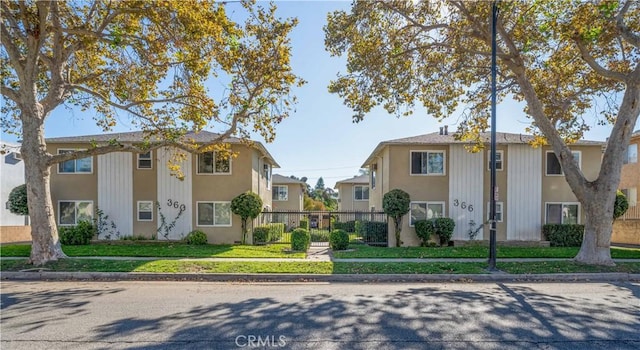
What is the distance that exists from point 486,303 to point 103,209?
17.2 metres

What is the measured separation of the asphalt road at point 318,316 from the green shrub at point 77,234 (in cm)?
781

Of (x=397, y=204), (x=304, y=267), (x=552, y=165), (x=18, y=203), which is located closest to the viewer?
(x=304, y=267)

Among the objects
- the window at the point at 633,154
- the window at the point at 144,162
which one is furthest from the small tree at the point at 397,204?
the window at the point at 633,154

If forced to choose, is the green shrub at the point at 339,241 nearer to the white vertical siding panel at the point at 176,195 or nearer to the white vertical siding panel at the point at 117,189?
the white vertical siding panel at the point at 176,195

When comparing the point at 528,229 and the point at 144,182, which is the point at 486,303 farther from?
the point at 144,182

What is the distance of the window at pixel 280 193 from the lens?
31375 mm

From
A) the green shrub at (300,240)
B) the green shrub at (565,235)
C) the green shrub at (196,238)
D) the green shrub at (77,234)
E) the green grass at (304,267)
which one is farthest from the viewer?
the green shrub at (565,235)

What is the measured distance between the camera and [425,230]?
15359 mm

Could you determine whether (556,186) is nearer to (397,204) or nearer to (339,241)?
(397,204)

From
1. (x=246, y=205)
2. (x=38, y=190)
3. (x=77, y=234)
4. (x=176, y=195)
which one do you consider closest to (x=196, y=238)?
(x=176, y=195)

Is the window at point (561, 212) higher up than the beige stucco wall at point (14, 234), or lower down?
higher up

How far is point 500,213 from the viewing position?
16391 millimetres

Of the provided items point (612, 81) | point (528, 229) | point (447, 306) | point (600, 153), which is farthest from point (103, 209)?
point (600, 153)

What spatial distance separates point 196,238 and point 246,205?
283cm
